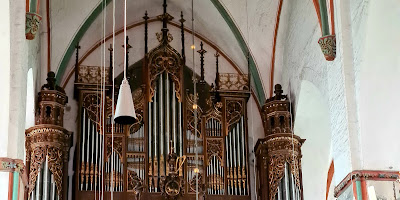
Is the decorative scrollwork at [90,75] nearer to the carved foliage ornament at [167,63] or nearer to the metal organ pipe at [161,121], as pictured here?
the carved foliage ornament at [167,63]

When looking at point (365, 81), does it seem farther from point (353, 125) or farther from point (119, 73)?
point (119, 73)

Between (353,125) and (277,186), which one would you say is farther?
(277,186)

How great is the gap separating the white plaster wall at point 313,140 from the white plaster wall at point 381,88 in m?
2.96

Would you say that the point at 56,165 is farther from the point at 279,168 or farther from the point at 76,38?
the point at 279,168

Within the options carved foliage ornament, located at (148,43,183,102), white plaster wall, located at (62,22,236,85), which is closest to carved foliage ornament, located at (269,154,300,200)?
carved foliage ornament, located at (148,43,183,102)

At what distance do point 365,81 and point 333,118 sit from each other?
1.10 metres

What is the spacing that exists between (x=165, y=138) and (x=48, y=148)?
2541 millimetres

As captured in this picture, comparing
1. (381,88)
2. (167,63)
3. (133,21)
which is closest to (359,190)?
(381,88)

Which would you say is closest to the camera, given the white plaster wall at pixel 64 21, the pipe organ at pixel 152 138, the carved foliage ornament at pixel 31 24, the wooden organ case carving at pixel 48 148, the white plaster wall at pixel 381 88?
the white plaster wall at pixel 381 88

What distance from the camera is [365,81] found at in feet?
45.3

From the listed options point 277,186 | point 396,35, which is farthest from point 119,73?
point 396,35

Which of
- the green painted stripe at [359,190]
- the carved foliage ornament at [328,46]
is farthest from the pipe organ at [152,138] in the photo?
the green painted stripe at [359,190]

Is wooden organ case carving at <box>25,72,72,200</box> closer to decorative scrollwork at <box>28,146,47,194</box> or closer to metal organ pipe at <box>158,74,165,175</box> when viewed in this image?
decorative scrollwork at <box>28,146,47,194</box>

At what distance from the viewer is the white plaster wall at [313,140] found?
55.8 feet
